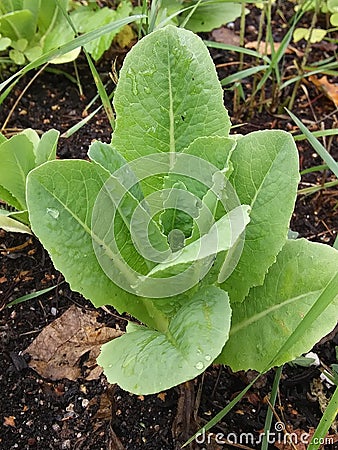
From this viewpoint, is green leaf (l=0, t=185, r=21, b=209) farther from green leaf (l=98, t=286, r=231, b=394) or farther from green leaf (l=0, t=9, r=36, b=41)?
green leaf (l=0, t=9, r=36, b=41)

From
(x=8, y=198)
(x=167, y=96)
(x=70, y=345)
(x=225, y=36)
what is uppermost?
(x=167, y=96)

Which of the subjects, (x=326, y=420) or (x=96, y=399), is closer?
(x=326, y=420)

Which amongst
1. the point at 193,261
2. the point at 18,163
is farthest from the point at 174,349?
the point at 18,163

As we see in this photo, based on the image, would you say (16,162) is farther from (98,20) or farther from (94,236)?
(98,20)

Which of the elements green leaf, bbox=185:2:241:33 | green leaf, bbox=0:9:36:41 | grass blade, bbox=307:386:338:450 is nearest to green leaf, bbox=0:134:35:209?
green leaf, bbox=0:9:36:41

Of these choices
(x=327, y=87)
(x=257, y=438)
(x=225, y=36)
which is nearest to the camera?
(x=257, y=438)

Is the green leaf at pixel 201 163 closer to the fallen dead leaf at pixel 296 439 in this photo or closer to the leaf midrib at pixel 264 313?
the leaf midrib at pixel 264 313

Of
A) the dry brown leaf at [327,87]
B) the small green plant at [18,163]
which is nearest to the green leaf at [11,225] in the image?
the small green plant at [18,163]
